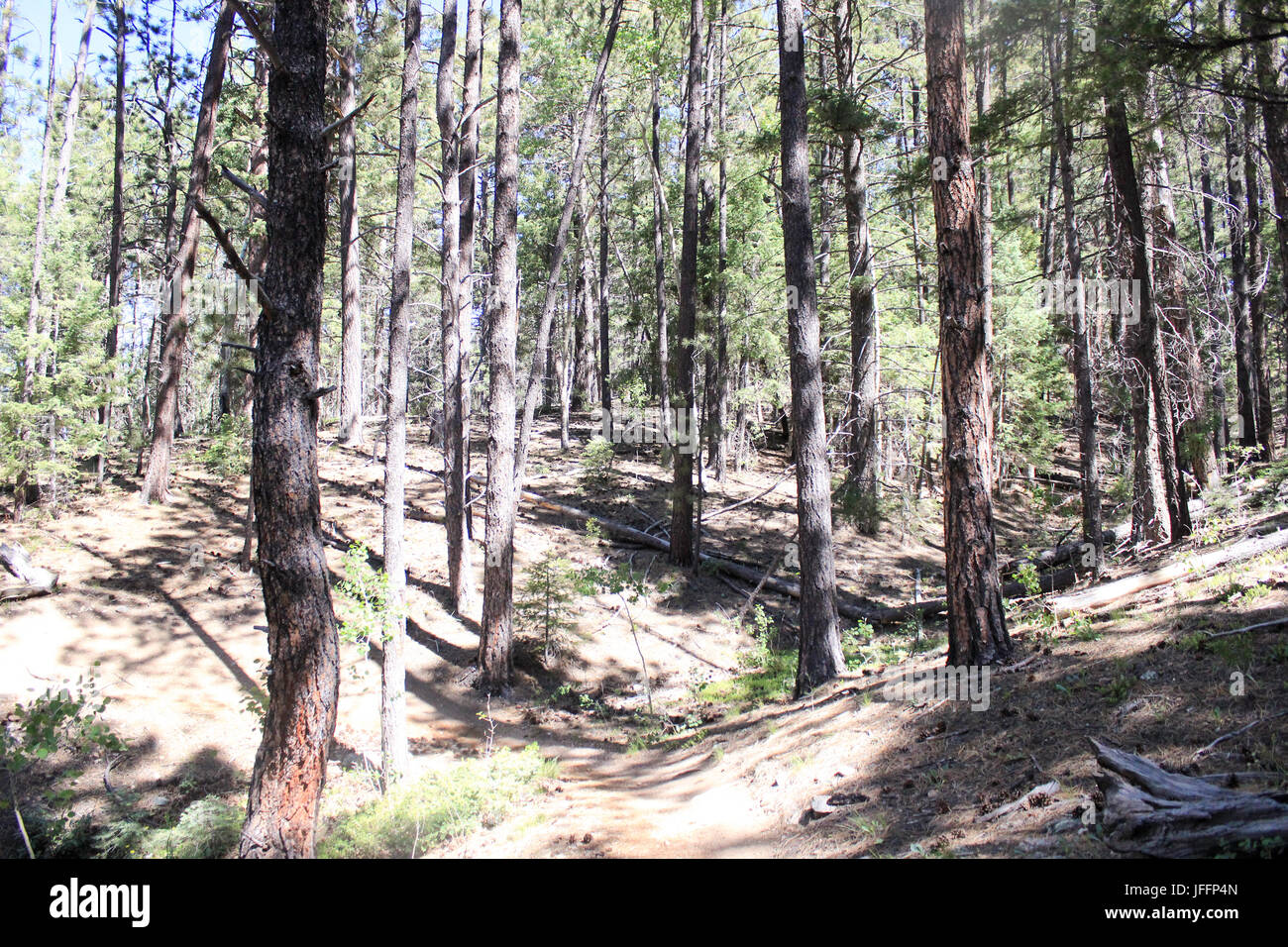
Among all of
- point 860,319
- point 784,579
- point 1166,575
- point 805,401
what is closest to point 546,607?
point 784,579

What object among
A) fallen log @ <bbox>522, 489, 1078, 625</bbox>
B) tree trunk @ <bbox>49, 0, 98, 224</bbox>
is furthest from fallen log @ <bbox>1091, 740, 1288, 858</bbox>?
tree trunk @ <bbox>49, 0, 98, 224</bbox>

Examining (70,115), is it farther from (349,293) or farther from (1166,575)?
(1166,575)

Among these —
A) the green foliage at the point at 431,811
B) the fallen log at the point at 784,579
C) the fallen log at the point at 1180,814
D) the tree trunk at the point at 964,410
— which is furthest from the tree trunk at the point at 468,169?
the fallen log at the point at 1180,814

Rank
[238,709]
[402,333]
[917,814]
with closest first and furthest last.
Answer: [917,814] → [402,333] → [238,709]

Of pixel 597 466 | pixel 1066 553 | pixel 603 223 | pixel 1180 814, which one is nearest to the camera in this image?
pixel 1180 814

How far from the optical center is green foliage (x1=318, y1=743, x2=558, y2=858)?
619 cm

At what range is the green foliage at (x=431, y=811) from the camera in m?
6.19

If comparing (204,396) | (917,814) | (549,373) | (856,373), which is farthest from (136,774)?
(204,396)

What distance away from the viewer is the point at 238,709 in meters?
10.1

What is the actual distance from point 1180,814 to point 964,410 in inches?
151

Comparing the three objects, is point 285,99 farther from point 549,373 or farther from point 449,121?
point 549,373

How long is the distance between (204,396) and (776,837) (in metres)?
46.5

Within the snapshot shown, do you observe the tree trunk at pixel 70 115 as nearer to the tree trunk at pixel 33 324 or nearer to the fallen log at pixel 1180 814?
the tree trunk at pixel 33 324

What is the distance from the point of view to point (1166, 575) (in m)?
8.16
